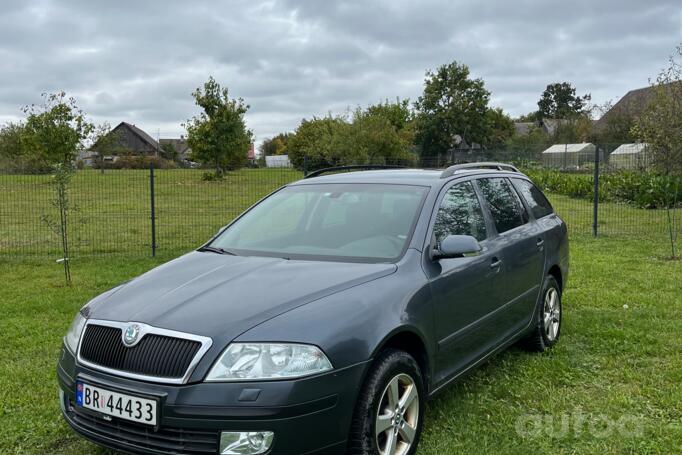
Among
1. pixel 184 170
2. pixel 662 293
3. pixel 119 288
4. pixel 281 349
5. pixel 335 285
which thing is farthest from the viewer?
pixel 184 170

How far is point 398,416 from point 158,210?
36.3 ft

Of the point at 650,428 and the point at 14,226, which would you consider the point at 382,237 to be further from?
the point at 14,226

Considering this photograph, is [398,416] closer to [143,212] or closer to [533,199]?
[533,199]

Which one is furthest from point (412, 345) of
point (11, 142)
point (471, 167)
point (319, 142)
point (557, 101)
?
point (557, 101)

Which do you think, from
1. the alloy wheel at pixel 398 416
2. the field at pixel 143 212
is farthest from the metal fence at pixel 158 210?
the alloy wheel at pixel 398 416

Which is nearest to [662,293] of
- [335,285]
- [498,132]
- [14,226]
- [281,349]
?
[335,285]

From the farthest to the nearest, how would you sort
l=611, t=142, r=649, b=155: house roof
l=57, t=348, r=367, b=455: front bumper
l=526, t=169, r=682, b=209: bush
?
1. l=611, t=142, r=649, b=155: house roof
2. l=526, t=169, r=682, b=209: bush
3. l=57, t=348, r=367, b=455: front bumper

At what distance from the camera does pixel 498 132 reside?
2891 inches

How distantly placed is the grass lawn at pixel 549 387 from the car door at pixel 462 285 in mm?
413

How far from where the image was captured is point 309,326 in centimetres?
279

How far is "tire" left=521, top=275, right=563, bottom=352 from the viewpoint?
5184 mm

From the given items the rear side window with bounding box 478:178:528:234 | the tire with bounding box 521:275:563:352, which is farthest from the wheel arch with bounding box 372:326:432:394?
the tire with bounding box 521:275:563:352

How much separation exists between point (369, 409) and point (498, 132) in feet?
243

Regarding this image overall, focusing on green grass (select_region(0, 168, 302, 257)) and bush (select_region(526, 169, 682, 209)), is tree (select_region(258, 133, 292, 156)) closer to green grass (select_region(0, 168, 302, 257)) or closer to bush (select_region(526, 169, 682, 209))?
bush (select_region(526, 169, 682, 209))
